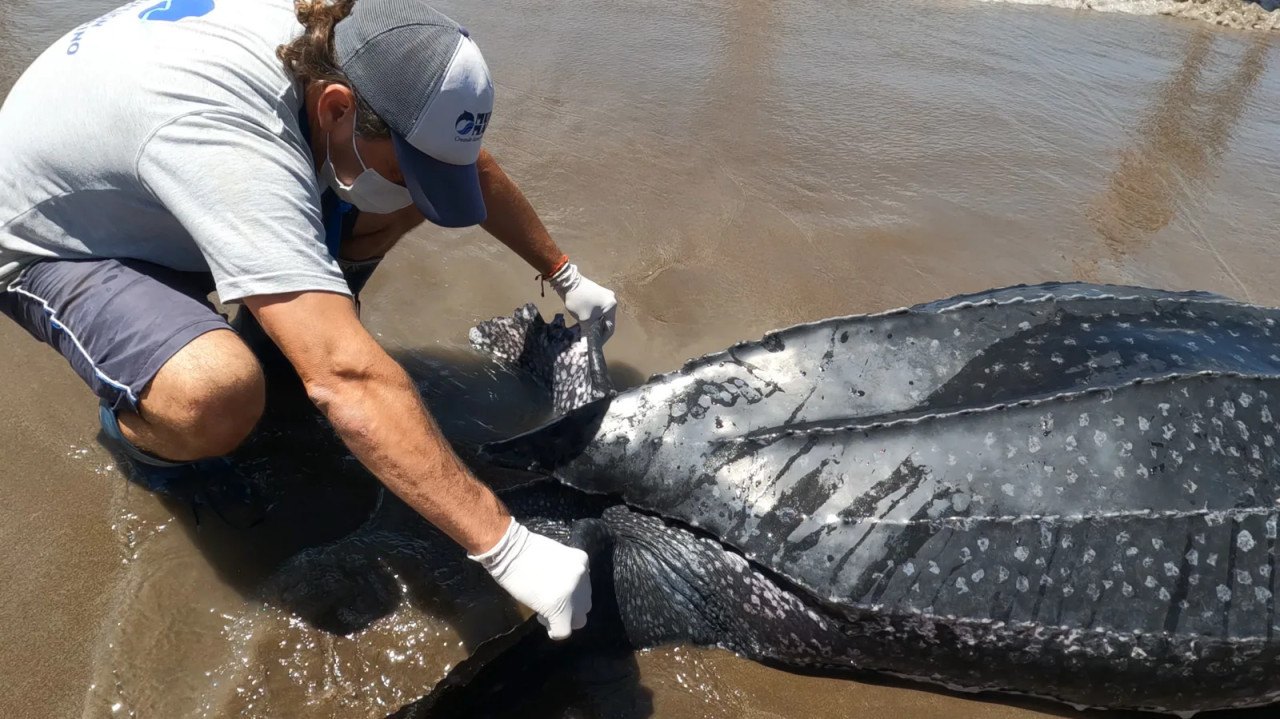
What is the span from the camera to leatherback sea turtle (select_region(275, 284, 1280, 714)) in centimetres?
167

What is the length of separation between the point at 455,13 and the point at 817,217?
2.66 meters

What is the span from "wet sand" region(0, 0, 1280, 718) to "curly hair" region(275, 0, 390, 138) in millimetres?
961

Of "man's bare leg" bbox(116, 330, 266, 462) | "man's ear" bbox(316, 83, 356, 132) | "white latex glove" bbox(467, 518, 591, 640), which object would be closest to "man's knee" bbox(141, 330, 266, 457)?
"man's bare leg" bbox(116, 330, 266, 462)

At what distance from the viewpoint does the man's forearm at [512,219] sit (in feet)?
7.23

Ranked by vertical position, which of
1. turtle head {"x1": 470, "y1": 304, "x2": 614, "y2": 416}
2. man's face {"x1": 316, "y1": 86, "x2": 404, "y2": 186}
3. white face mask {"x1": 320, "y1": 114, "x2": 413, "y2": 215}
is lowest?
turtle head {"x1": 470, "y1": 304, "x2": 614, "y2": 416}

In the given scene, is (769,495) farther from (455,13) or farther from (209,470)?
(455,13)

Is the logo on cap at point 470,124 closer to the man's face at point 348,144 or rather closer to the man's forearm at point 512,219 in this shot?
the man's face at point 348,144

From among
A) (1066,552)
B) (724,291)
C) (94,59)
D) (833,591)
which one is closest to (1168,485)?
(1066,552)

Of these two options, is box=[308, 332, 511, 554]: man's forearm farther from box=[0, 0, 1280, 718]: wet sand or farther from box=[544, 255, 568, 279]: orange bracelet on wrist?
box=[544, 255, 568, 279]: orange bracelet on wrist

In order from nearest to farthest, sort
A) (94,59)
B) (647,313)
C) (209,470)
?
1. (94,59)
2. (209,470)
3. (647,313)

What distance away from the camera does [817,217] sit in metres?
3.32

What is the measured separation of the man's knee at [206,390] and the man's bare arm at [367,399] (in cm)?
26

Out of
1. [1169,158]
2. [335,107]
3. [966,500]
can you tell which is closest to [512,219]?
[335,107]

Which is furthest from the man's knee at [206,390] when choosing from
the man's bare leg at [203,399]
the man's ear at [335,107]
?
the man's ear at [335,107]
